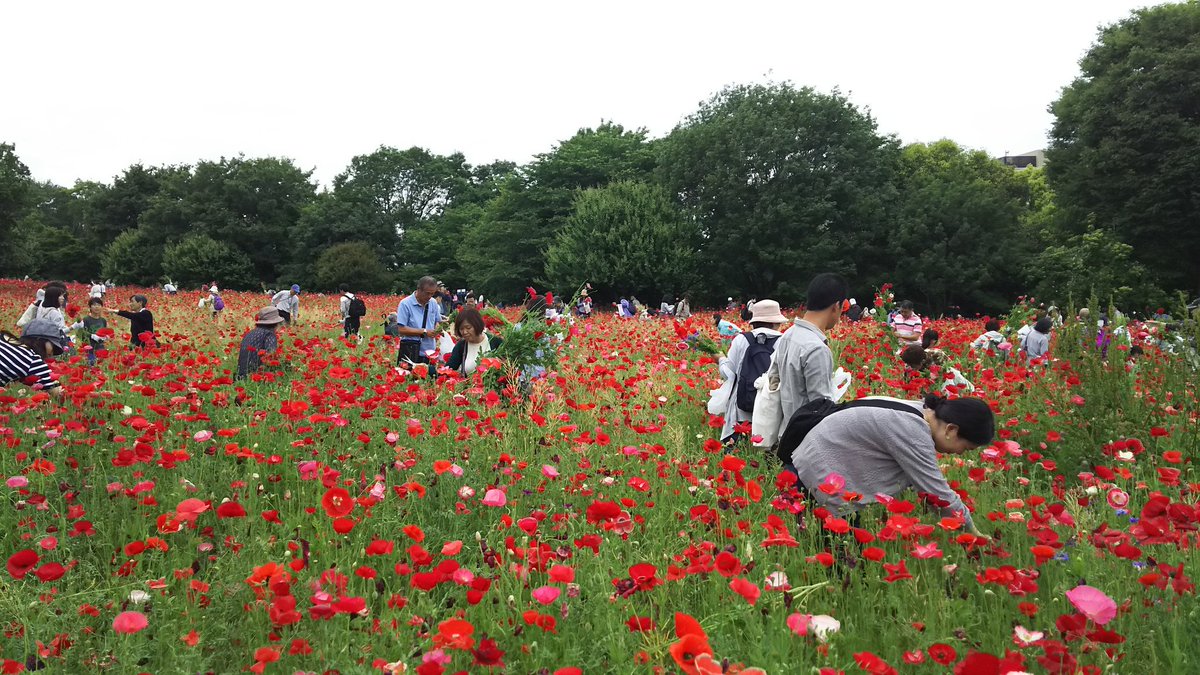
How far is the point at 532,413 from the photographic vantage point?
15.7 feet

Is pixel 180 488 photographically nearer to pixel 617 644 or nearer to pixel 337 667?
pixel 337 667

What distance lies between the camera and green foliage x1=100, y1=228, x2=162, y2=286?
4894 centimetres

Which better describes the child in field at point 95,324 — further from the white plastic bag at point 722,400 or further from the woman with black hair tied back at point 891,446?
the woman with black hair tied back at point 891,446

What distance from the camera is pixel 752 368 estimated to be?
15.3 ft

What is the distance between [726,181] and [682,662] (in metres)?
33.6

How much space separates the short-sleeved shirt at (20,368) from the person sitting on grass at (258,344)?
5.94 ft

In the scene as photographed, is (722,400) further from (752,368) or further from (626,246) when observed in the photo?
(626,246)

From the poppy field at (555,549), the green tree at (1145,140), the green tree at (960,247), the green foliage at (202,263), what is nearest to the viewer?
the poppy field at (555,549)

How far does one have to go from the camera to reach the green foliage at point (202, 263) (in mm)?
45031

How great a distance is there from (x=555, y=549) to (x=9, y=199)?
112 feet

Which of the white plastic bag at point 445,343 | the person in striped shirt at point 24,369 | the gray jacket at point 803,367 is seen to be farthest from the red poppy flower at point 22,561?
the white plastic bag at point 445,343

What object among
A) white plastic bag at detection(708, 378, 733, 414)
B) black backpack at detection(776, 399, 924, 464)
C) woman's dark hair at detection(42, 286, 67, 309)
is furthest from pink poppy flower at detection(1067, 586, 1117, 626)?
woman's dark hair at detection(42, 286, 67, 309)

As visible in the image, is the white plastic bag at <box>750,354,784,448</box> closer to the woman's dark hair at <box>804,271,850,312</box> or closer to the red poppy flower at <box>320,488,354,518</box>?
the woman's dark hair at <box>804,271,850,312</box>

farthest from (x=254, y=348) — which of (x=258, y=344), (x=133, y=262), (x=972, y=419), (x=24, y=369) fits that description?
(x=133, y=262)
